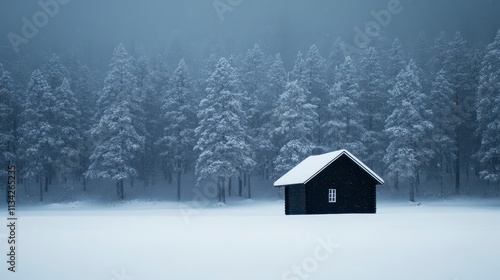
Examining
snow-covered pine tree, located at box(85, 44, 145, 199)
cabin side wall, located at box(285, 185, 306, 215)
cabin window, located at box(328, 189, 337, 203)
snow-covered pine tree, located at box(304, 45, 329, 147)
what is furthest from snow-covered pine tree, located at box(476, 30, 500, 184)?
snow-covered pine tree, located at box(85, 44, 145, 199)

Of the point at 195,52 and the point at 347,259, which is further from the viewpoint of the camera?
the point at 195,52

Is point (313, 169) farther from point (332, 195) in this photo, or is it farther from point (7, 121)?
point (7, 121)

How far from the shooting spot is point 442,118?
57.4 m

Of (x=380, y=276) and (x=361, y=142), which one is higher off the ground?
(x=361, y=142)

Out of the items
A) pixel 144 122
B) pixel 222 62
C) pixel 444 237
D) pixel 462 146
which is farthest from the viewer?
pixel 144 122

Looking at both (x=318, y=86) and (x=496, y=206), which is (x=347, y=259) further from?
(x=318, y=86)

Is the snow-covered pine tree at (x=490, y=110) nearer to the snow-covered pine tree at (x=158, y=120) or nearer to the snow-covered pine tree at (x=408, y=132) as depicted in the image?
the snow-covered pine tree at (x=408, y=132)

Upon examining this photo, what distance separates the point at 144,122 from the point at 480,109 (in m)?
42.3

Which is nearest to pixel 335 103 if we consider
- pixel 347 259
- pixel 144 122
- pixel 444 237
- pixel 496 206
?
pixel 496 206

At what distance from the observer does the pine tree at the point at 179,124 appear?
197 feet

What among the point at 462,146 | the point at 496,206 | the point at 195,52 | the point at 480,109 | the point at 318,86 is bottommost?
the point at 496,206

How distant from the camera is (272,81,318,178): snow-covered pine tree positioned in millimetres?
56688

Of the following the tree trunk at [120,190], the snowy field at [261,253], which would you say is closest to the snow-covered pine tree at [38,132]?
the tree trunk at [120,190]

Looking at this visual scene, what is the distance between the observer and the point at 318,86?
6444 cm
